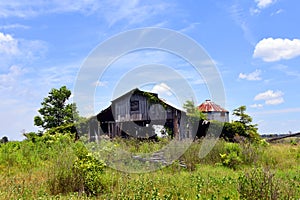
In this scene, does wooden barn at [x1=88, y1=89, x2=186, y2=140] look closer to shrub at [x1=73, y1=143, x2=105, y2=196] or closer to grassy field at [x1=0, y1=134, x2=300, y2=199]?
grassy field at [x1=0, y1=134, x2=300, y2=199]

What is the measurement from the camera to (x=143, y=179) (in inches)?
286

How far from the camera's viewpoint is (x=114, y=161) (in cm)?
983

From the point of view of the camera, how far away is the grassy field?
5316 mm

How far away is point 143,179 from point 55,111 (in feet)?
84.5

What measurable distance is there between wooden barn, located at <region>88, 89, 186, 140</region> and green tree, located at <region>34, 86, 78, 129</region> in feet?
28.4

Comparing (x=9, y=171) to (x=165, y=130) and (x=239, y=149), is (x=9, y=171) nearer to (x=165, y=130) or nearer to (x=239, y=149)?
(x=239, y=149)

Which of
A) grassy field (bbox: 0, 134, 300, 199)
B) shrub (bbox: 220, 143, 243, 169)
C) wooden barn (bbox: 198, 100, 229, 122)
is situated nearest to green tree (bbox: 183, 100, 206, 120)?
wooden barn (bbox: 198, 100, 229, 122)

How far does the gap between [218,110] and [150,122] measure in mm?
11595

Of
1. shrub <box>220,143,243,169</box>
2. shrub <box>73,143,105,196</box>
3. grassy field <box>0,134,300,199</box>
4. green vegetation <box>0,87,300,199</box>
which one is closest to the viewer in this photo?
grassy field <box>0,134,300,199</box>

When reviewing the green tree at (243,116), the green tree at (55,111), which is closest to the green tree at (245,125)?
the green tree at (243,116)

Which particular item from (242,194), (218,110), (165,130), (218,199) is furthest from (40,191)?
(218,110)

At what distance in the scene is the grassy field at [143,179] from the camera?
5.32 metres

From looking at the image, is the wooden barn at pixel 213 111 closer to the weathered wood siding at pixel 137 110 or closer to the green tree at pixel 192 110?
the green tree at pixel 192 110

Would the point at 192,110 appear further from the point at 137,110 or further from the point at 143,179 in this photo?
the point at 143,179
